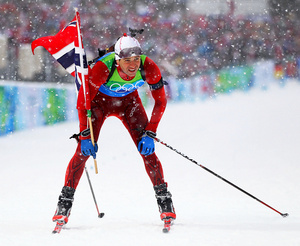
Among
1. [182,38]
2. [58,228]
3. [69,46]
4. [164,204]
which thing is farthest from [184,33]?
[58,228]

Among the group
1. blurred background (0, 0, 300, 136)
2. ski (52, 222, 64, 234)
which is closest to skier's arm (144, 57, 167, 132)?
ski (52, 222, 64, 234)

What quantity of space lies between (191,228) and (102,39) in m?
12.0

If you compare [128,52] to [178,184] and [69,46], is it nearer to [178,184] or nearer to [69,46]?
[69,46]

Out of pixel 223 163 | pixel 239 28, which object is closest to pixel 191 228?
pixel 223 163

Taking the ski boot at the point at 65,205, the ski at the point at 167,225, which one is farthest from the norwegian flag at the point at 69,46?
the ski at the point at 167,225

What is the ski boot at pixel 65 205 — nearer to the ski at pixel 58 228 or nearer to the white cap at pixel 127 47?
the ski at pixel 58 228

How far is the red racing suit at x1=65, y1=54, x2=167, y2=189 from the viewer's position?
3521mm

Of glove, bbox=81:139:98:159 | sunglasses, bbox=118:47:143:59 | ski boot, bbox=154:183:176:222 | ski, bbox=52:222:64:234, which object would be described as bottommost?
ski, bbox=52:222:64:234

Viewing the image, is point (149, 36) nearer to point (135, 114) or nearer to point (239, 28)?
point (239, 28)

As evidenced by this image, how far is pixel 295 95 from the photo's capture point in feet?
43.5

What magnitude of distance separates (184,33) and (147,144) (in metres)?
13.7

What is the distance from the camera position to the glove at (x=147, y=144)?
3544 mm

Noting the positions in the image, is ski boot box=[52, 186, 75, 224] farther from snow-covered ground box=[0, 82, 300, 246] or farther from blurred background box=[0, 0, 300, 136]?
blurred background box=[0, 0, 300, 136]

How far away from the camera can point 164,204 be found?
3.59 meters
